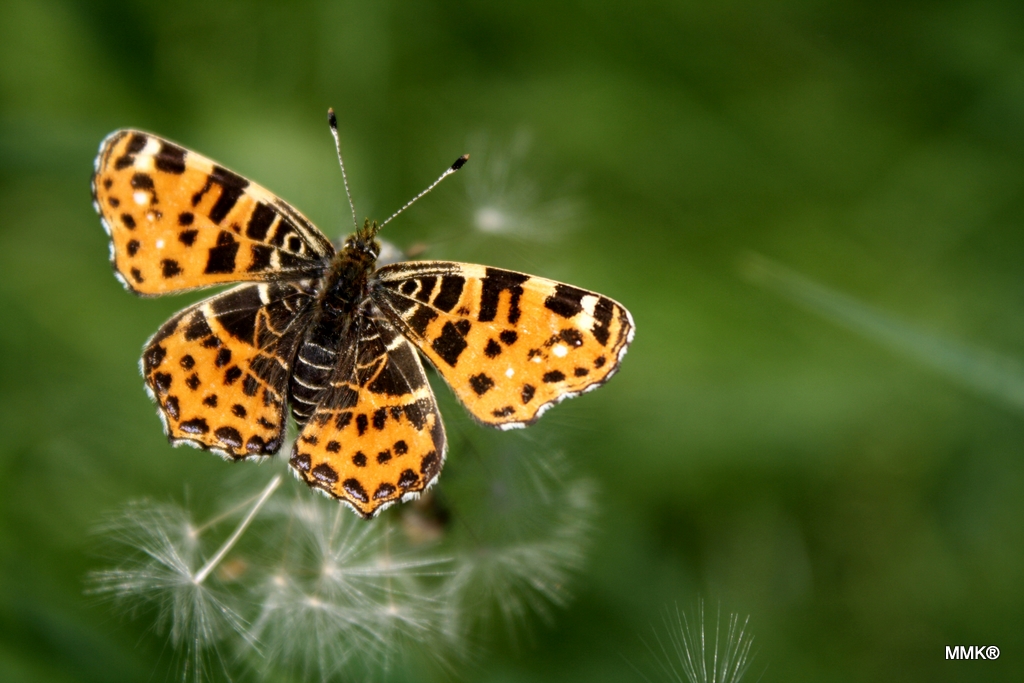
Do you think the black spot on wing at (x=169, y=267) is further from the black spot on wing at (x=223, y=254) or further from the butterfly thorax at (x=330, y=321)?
the butterfly thorax at (x=330, y=321)

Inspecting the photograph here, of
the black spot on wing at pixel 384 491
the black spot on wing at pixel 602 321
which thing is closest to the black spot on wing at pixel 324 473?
the black spot on wing at pixel 384 491

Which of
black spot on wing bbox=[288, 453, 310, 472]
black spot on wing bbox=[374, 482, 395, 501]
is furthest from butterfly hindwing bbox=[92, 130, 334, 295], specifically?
black spot on wing bbox=[374, 482, 395, 501]

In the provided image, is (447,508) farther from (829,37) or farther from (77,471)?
(829,37)

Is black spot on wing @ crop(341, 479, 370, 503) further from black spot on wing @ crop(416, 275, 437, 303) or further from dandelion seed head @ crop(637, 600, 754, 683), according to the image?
dandelion seed head @ crop(637, 600, 754, 683)

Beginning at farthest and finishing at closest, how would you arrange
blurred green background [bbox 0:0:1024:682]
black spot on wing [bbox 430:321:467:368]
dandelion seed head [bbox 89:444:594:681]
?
blurred green background [bbox 0:0:1024:682]
dandelion seed head [bbox 89:444:594:681]
black spot on wing [bbox 430:321:467:368]

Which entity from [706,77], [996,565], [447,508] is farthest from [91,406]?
[996,565]
